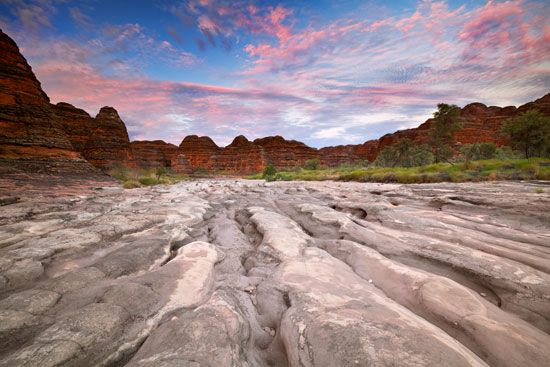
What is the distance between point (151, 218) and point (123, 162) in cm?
5403

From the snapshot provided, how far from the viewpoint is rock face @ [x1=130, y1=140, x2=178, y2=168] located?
112875 mm

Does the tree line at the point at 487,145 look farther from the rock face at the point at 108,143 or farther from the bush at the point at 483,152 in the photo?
the rock face at the point at 108,143

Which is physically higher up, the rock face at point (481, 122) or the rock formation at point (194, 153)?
the rock face at point (481, 122)

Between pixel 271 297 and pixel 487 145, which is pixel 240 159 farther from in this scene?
pixel 271 297

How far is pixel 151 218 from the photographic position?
543 cm

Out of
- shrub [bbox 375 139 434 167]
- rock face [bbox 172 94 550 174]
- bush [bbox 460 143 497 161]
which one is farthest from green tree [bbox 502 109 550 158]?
rock face [bbox 172 94 550 174]

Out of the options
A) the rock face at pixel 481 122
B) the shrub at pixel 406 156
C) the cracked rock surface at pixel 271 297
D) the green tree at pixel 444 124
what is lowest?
the cracked rock surface at pixel 271 297

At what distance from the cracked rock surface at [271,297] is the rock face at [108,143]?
169 ft

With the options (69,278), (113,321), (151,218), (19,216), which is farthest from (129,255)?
(19,216)

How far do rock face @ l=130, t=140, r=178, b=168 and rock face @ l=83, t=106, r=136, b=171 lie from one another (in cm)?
6386

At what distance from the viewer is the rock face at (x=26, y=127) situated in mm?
14406

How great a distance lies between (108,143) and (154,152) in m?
75.0

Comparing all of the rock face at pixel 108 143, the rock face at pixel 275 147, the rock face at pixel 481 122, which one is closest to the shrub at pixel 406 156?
the rock face at pixel 481 122

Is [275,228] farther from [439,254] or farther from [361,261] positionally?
[439,254]
